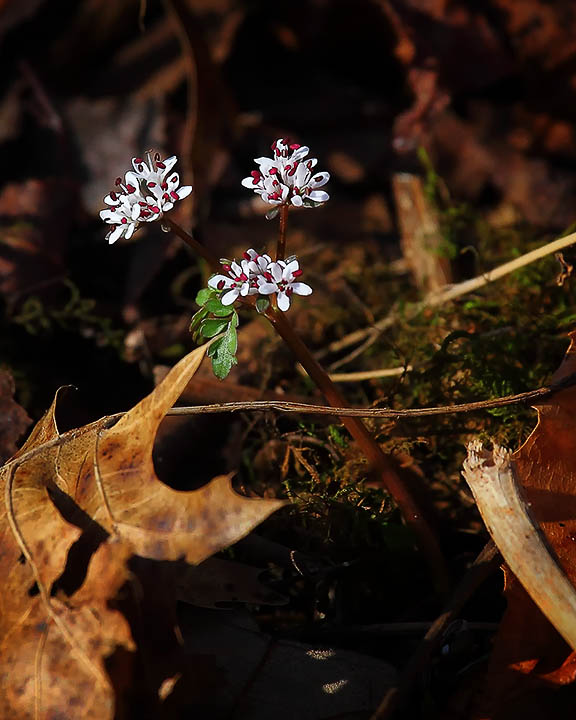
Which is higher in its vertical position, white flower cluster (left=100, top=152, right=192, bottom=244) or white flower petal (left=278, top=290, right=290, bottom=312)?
white flower cluster (left=100, top=152, right=192, bottom=244)

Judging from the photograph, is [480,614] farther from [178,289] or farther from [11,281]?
[11,281]

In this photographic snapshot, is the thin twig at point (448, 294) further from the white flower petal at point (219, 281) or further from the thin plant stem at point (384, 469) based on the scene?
the white flower petal at point (219, 281)

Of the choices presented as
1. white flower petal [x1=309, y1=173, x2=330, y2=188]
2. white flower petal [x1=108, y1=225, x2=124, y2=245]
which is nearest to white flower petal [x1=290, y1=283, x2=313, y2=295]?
white flower petal [x1=309, y1=173, x2=330, y2=188]

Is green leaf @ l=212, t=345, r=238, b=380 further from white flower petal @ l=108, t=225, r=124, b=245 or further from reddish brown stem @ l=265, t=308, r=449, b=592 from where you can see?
white flower petal @ l=108, t=225, r=124, b=245

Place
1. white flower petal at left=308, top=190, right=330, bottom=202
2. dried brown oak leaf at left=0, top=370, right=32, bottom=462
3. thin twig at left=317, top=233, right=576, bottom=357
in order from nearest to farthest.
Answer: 1. white flower petal at left=308, top=190, right=330, bottom=202
2. dried brown oak leaf at left=0, top=370, right=32, bottom=462
3. thin twig at left=317, top=233, right=576, bottom=357

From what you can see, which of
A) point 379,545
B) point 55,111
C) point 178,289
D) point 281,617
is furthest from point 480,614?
point 55,111

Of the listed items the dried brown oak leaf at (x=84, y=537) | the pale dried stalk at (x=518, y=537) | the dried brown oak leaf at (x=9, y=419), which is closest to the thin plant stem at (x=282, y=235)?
the dried brown oak leaf at (x=84, y=537)

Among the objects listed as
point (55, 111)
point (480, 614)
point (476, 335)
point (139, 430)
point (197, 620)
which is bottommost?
point (480, 614)
